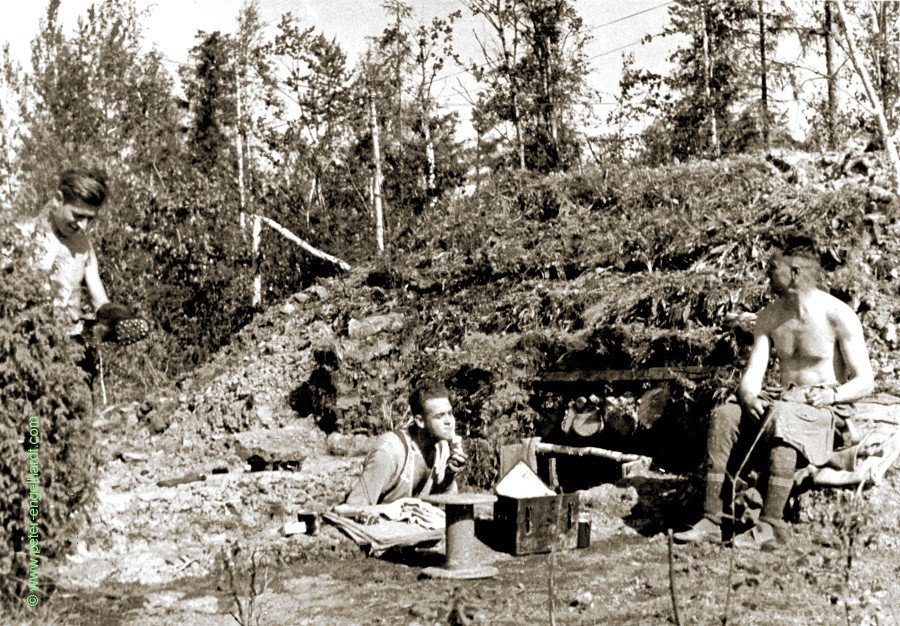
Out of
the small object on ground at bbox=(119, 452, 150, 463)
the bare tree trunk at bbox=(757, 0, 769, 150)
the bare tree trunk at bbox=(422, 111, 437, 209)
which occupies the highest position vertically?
the bare tree trunk at bbox=(757, 0, 769, 150)

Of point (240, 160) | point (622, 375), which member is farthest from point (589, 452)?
point (240, 160)

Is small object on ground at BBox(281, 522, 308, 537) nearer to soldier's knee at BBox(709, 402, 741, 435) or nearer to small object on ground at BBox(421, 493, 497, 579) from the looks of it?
small object on ground at BBox(421, 493, 497, 579)

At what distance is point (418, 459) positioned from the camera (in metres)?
5.88

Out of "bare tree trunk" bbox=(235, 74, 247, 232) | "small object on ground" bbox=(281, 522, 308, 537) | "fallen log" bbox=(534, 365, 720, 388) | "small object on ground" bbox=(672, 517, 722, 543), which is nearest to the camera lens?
"small object on ground" bbox=(672, 517, 722, 543)

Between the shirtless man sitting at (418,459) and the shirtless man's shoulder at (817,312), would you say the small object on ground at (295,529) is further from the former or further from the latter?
the shirtless man's shoulder at (817,312)

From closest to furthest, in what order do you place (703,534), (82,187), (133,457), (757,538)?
(82,187) → (757,538) → (703,534) → (133,457)

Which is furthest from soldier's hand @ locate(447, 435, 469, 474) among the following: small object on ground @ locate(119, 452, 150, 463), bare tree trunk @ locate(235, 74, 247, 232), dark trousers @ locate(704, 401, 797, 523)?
bare tree trunk @ locate(235, 74, 247, 232)

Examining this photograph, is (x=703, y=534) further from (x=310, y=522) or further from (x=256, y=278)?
(x=256, y=278)

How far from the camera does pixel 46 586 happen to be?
4051 mm

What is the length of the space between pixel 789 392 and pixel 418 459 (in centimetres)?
202

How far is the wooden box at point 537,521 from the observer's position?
18.5 feet

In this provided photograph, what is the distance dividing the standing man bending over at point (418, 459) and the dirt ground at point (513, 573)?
0.35 m

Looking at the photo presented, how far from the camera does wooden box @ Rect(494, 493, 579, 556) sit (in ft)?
18.5

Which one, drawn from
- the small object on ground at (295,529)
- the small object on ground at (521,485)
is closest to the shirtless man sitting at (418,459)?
the small object on ground at (521,485)
